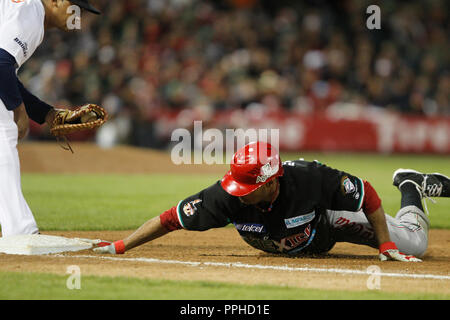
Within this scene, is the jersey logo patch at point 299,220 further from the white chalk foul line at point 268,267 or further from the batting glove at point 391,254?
the batting glove at point 391,254

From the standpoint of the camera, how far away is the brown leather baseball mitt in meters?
6.15

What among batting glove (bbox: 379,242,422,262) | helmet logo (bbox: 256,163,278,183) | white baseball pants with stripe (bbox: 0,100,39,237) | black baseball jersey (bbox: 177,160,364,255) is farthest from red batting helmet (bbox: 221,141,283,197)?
white baseball pants with stripe (bbox: 0,100,39,237)

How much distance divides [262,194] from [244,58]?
16534 mm

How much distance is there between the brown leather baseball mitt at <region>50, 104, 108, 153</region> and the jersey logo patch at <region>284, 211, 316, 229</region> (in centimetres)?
191

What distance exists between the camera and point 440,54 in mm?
23000

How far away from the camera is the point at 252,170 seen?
4887mm

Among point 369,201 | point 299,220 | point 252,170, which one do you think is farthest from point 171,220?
point 369,201

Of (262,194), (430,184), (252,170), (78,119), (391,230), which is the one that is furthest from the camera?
(430,184)

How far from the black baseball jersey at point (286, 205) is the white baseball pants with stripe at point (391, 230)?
0.36 m

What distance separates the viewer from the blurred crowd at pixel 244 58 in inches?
770

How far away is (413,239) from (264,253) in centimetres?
129

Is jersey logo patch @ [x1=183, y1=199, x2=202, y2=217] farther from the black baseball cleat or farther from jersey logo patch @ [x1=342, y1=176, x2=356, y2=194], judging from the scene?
the black baseball cleat

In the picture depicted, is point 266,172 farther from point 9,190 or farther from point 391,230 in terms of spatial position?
point 9,190
